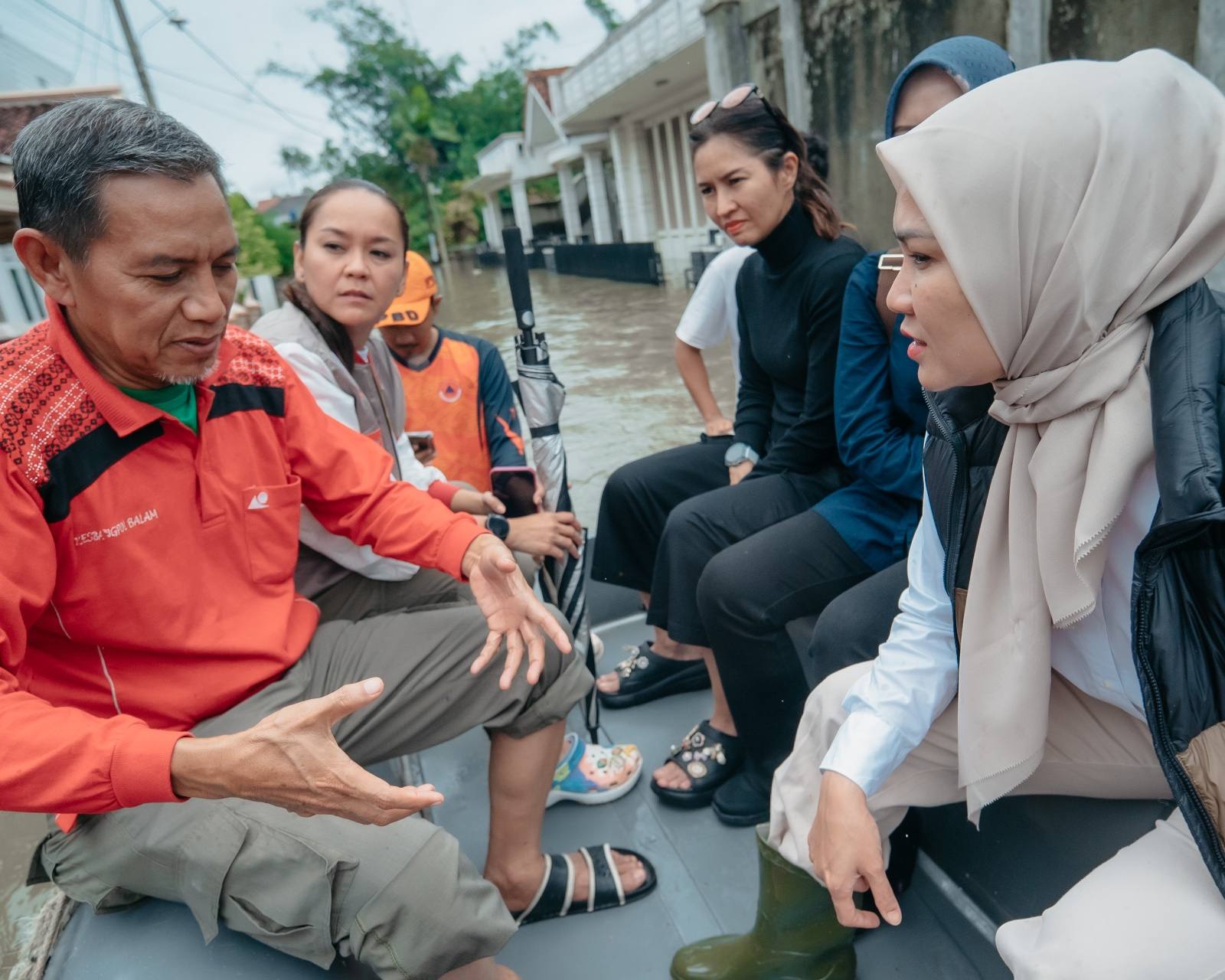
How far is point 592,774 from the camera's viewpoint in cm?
208

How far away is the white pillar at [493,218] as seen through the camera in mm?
35375

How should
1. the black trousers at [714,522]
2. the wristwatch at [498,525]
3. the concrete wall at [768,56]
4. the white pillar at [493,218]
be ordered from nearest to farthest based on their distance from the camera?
1. the wristwatch at [498,525]
2. the black trousers at [714,522]
3. the concrete wall at [768,56]
4. the white pillar at [493,218]

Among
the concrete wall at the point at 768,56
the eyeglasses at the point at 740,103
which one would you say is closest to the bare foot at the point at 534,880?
the eyeglasses at the point at 740,103

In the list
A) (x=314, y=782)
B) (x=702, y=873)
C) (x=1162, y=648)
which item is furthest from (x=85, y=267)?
(x=702, y=873)

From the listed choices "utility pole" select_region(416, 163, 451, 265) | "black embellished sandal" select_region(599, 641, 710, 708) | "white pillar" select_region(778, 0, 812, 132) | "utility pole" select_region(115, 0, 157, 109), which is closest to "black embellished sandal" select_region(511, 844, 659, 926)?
"black embellished sandal" select_region(599, 641, 710, 708)

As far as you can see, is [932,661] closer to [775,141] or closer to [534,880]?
[534,880]

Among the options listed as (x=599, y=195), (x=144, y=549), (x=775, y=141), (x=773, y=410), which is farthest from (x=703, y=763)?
(x=599, y=195)

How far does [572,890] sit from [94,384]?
1.32 metres

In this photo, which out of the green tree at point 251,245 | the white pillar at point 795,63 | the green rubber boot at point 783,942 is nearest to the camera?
the green rubber boot at point 783,942

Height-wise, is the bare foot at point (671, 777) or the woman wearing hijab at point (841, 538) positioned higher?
the woman wearing hijab at point (841, 538)

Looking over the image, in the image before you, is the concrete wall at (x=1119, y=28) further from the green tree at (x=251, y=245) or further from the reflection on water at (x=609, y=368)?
the green tree at (x=251, y=245)

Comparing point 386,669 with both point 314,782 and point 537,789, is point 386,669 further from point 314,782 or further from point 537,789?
point 314,782

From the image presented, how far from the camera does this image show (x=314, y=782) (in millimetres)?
1094

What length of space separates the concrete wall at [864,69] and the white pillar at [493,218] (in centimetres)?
2922
